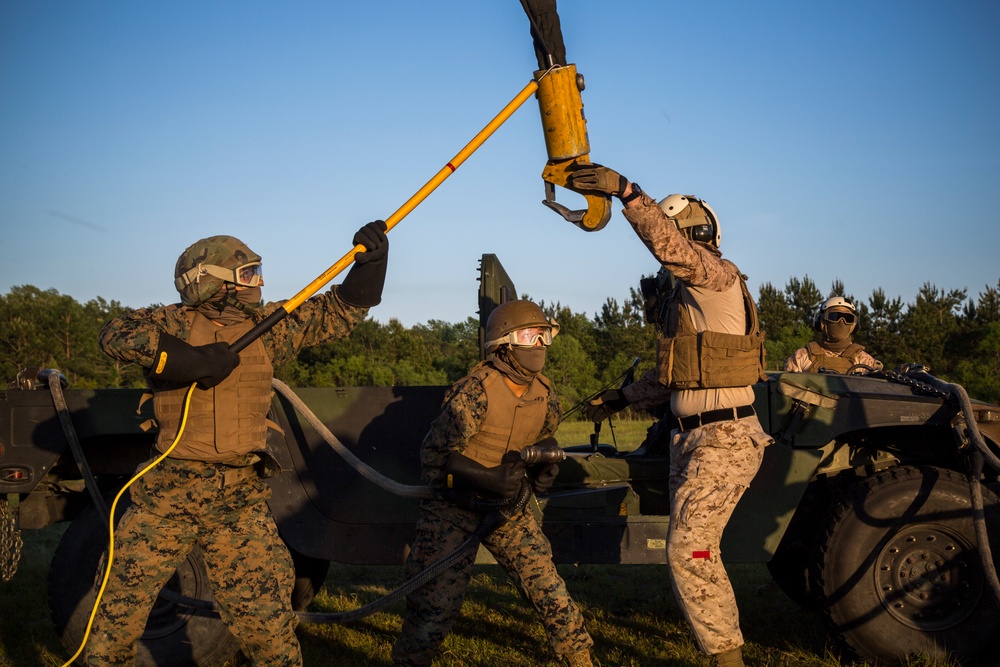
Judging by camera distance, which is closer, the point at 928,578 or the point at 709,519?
the point at 709,519

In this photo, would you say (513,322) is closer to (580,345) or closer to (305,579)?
(305,579)

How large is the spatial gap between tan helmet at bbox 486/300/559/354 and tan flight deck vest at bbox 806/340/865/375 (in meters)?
3.82

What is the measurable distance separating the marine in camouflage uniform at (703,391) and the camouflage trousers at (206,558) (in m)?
1.73

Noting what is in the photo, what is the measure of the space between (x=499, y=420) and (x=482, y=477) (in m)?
0.35

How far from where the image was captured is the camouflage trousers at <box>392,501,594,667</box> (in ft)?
13.7

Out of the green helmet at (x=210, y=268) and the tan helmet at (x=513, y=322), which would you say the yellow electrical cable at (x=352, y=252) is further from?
the tan helmet at (x=513, y=322)

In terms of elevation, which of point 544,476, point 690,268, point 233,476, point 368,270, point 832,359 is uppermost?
A: point 368,270

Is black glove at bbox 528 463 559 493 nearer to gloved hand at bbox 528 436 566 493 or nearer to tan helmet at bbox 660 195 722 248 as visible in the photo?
gloved hand at bbox 528 436 566 493

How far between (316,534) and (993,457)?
3433mm

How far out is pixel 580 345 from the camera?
2834 centimetres

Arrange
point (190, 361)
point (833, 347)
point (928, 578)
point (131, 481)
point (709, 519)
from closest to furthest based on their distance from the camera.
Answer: point (190, 361) < point (131, 481) < point (709, 519) < point (928, 578) < point (833, 347)

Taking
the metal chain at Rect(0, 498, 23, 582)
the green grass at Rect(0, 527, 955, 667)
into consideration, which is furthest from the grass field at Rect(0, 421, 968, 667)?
the metal chain at Rect(0, 498, 23, 582)

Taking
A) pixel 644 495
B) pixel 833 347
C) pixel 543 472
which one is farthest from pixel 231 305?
pixel 833 347

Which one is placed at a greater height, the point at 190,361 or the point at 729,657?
the point at 190,361
